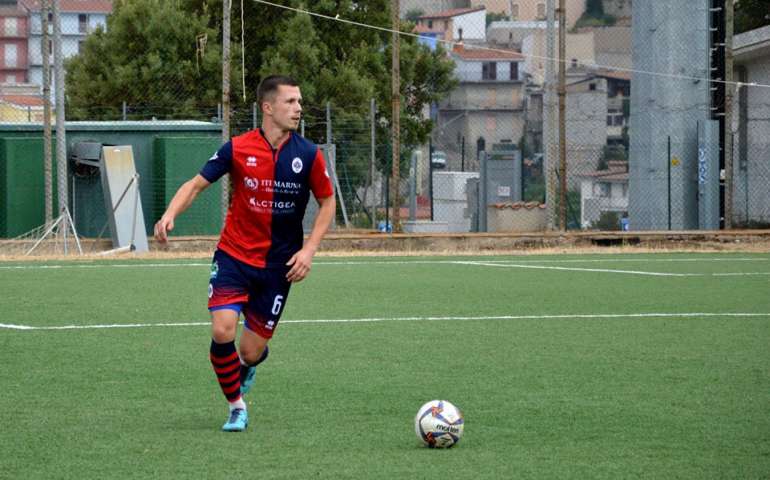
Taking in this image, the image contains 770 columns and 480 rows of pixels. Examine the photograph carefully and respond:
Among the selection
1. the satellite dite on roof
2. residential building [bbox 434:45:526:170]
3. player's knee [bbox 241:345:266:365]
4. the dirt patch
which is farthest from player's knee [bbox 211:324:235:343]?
residential building [bbox 434:45:526:170]

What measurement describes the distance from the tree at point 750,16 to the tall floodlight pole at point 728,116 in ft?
50.7

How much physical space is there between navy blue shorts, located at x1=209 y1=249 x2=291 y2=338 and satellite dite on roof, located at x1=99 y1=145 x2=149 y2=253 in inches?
440

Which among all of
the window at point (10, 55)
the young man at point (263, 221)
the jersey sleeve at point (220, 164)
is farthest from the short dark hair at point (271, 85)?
the window at point (10, 55)

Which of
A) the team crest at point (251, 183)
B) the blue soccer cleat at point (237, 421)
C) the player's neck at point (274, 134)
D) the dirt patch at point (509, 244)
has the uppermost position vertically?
the player's neck at point (274, 134)

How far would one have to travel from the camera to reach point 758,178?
2497 cm

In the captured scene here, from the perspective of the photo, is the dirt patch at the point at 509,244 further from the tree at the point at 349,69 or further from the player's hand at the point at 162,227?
the player's hand at the point at 162,227

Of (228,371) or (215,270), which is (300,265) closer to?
(215,270)

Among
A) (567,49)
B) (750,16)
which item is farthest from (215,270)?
(567,49)

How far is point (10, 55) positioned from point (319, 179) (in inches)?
4448

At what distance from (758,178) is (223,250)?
2183 centimetres

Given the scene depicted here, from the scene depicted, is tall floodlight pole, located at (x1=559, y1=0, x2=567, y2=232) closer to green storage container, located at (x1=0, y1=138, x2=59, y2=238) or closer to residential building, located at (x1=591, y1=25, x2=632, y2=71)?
green storage container, located at (x1=0, y1=138, x2=59, y2=238)

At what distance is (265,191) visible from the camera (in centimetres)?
525

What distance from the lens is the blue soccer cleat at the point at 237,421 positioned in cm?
502

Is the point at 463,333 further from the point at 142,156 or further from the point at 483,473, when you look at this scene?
the point at 142,156
